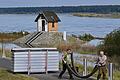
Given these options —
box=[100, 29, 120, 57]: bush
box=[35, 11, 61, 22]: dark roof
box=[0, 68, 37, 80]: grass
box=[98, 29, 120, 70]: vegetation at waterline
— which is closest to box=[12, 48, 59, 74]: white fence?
box=[0, 68, 37, 80]: grass

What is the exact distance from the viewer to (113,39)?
172 feet

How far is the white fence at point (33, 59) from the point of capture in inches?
1066

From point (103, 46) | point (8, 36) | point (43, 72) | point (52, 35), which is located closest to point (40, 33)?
point (52, 35)

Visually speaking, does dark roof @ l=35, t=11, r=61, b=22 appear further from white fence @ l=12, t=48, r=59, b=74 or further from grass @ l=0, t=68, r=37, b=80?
grass @ l=0, t=68, r=37, b=80

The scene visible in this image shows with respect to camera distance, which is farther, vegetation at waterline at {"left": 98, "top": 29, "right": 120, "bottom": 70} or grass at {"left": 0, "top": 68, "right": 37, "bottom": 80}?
vegetation at waterline at {"left": 98, "top": 29, "right": 120, "bottom": 70}

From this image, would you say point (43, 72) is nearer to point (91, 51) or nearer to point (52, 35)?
point (91, 51)

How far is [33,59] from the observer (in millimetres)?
27188

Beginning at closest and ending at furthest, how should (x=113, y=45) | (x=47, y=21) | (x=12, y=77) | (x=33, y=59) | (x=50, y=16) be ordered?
(x=12, y=77), (x=33, y=59), (x=113, y=45), (x=47, y=21), (x=50, y=16)

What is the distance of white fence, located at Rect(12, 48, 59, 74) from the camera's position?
88.8ft

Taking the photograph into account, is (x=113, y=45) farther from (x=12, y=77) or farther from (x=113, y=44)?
(x=12, y=77)

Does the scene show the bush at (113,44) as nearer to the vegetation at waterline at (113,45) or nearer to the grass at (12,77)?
the vegetation at waterline at (113,45)

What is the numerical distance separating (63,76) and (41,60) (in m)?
1.79

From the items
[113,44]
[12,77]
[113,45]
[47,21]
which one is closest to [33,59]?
[12,77]

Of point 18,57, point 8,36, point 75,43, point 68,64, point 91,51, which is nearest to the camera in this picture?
point 68,64
